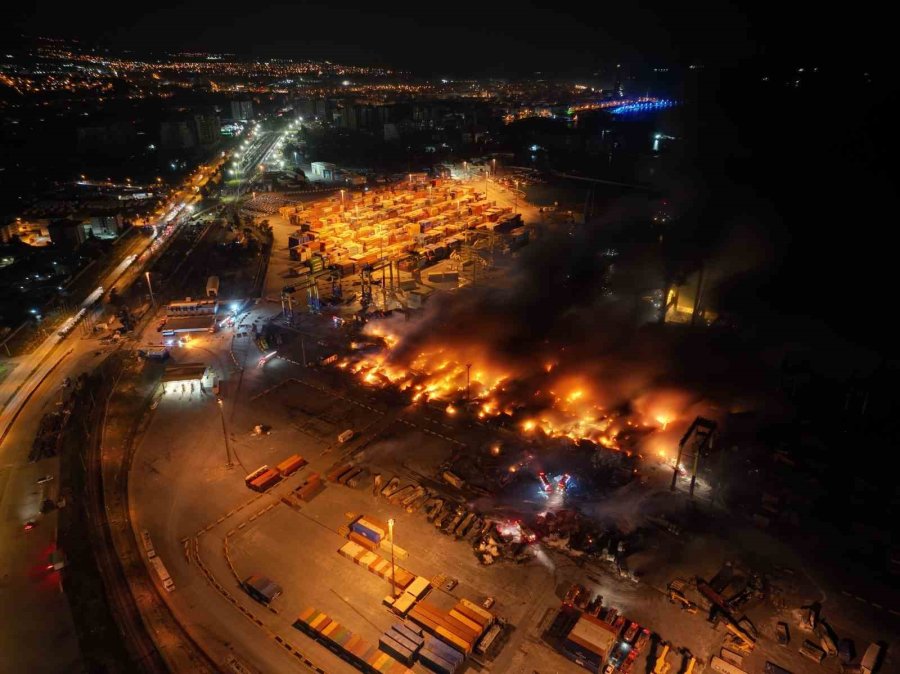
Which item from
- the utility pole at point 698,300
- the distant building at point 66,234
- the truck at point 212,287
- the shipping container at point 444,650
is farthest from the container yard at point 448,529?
the distant building at point 66,234

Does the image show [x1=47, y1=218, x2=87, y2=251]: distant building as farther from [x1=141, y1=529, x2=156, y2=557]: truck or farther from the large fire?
[x1=141, y1=529, x2=156, y2=557]: truck

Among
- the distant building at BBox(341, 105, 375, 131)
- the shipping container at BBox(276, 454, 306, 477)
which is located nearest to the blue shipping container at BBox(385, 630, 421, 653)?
the shipping container at BBox(276, 454, 306, 477)

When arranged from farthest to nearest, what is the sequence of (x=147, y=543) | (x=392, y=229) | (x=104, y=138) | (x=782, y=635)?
(x=104, y=138) < (x=392, y=229) < (x=147, y=543) < (x=782, y=635)

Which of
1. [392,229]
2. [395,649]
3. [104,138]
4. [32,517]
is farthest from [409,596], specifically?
[104,138]

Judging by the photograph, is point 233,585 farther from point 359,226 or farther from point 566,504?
point 359,226

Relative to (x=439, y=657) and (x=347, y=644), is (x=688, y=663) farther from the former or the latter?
(x=347, y=644)

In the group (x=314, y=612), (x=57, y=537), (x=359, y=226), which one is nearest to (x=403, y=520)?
(x=314, y=612)
